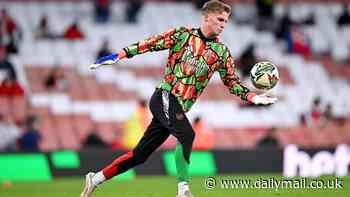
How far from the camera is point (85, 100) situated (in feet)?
92.0

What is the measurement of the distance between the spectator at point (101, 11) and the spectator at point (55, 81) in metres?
3.52

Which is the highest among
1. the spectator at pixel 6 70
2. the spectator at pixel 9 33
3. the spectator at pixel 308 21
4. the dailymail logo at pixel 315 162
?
the spectator at pixel 308 21

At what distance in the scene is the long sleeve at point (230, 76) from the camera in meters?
12.9

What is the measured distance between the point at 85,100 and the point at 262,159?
740cm

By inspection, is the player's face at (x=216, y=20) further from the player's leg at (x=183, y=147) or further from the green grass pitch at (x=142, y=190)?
the green grass pitch at (x=142, y=190)

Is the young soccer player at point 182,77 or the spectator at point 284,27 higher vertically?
the spectator at point 284,27

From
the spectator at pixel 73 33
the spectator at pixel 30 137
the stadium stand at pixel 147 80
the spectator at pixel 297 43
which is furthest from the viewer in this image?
the spectator at pixel 297 43

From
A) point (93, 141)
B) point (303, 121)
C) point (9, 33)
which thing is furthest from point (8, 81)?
point (303, 121)

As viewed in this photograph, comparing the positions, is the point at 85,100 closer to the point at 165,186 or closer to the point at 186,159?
the point at 165,186

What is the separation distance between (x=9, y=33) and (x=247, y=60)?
6.90 metres

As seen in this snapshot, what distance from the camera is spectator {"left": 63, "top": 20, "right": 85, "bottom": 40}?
3014 centimetres

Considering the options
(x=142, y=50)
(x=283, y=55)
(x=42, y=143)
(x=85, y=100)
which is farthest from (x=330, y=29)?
(x=142, y=50)

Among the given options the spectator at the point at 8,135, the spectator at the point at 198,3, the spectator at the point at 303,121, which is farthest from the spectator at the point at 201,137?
the spectator at the point at 198,3

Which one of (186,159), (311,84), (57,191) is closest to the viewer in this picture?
(186,159)
